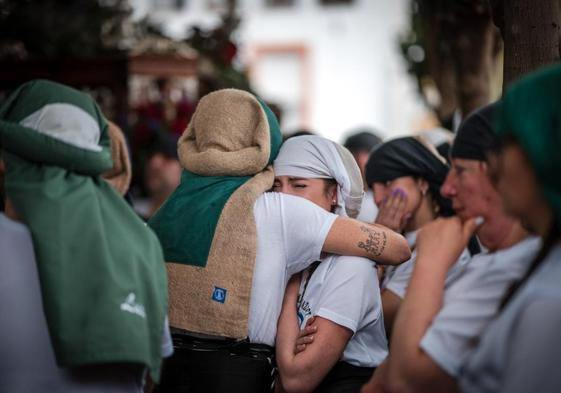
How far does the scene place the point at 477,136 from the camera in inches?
91.2

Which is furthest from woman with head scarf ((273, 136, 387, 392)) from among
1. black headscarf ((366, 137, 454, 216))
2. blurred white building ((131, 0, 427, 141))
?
blurred white building ((131, 0, 427, 141))

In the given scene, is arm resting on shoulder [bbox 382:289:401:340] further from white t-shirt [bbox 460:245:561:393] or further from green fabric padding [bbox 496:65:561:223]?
green fabric padding [bbox 496:65:561:223]

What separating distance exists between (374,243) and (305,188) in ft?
1.42

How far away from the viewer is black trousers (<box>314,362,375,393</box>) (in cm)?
282

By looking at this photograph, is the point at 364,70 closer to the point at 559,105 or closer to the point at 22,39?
the point at 22,39

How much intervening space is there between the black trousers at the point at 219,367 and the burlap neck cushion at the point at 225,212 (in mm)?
89

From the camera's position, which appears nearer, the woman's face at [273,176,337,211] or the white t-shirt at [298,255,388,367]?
the white t-shirt at [298,255,388,367]

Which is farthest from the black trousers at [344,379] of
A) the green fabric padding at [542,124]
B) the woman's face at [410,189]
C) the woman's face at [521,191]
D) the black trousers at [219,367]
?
the green fabric padding at [542,124]

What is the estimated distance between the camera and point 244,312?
275 cm

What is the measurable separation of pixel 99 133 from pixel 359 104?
1809 centimetres

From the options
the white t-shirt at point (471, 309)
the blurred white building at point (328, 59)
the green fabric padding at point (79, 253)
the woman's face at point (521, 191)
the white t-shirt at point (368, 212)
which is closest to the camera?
the woman's face at point (521, 191)

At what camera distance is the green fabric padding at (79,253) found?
84.1 inches

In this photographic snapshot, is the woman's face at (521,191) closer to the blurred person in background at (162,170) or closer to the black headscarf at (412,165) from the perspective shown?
the black headscarf at (412,165)

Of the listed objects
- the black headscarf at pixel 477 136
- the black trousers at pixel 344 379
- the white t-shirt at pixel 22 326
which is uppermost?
the black headscarf at pixel 477 136
